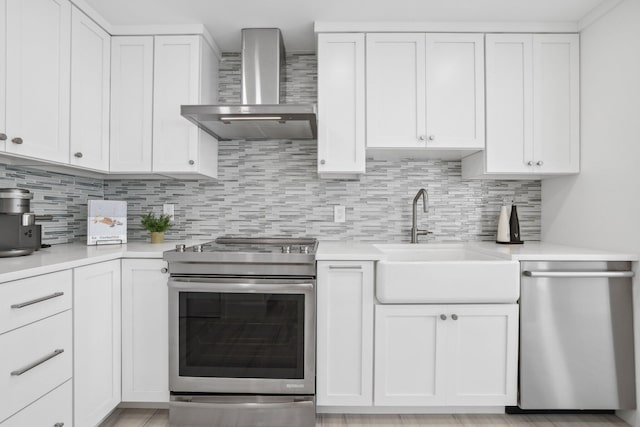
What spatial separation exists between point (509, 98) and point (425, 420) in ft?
6.43

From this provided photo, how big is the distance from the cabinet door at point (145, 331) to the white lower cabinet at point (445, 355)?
1146 millimetres

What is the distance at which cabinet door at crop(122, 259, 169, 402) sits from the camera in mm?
1939

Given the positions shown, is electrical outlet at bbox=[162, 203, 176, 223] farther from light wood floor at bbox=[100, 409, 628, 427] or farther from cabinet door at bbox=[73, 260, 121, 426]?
light wood floor at bbox=[100, 409, 628, 427]

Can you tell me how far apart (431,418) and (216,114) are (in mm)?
2053

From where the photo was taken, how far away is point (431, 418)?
6.50 ft

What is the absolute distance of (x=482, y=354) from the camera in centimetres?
189

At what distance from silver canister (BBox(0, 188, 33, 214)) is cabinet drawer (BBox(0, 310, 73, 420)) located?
0.53m

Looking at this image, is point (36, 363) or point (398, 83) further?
point (398, 83)

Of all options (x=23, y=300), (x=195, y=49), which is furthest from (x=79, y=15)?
(x=23, y=300)

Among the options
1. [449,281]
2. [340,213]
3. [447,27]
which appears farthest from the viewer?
[340,213]

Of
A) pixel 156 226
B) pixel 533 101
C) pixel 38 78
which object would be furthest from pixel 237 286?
pixel 533 101

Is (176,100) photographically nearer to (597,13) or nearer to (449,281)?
(449,281)

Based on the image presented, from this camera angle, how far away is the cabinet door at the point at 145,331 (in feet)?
6.36

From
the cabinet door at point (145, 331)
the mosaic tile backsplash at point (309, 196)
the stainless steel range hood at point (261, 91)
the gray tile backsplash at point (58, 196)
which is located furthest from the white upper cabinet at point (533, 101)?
the gray tile backsplash at point (58, 196)
